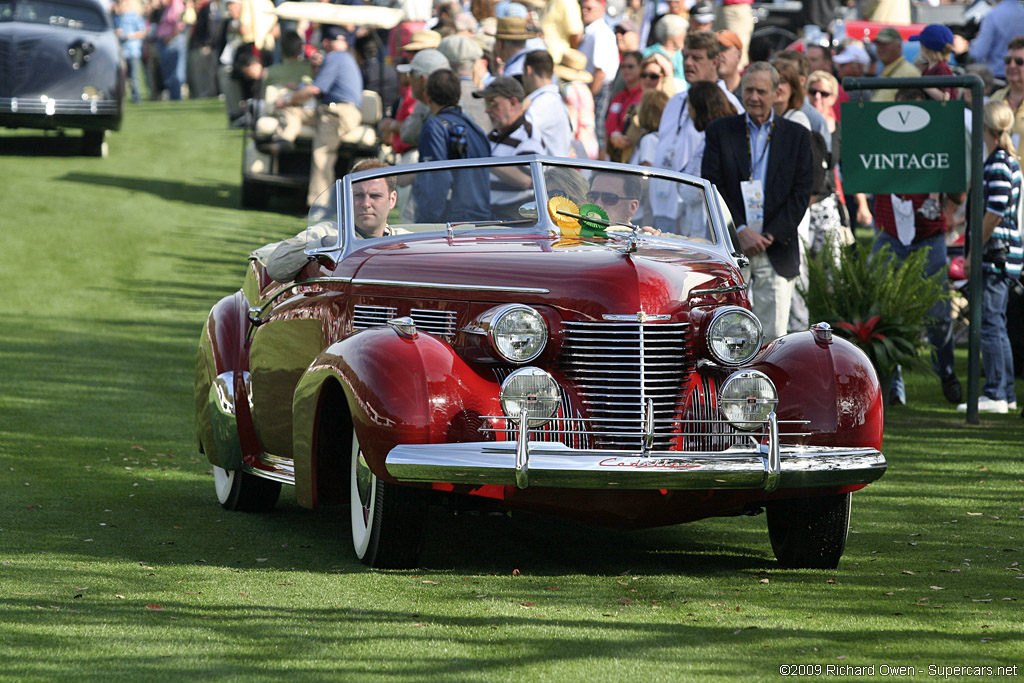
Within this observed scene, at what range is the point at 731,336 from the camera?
6.01 meters

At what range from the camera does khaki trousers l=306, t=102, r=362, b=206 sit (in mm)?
18797

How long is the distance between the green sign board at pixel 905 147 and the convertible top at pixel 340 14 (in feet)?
42.6

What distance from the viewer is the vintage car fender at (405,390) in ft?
18.6

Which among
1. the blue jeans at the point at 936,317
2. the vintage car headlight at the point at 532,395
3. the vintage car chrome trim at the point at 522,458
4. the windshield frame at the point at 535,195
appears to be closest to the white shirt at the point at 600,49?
the blue jeans at the point at 936,317

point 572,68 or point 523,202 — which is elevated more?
point 572,68

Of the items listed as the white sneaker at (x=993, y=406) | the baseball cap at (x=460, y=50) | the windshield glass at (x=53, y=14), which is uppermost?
the windshield glass at (x=53, y=14)

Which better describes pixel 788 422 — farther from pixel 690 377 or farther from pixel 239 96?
pixel 239 96

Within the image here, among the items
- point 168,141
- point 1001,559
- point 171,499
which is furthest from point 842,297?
point 168,141

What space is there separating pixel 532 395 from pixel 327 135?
45.3 ft

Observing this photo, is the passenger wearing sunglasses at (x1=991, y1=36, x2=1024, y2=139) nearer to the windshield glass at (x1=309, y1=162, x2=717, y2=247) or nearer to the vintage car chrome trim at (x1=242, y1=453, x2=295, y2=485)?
the windshield glass at (x1=309, y1=162, x2=717, y2=247)

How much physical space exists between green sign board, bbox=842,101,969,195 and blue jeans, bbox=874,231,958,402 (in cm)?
77

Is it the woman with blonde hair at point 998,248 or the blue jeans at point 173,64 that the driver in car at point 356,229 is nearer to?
the woman with blonde hair at point 998,248

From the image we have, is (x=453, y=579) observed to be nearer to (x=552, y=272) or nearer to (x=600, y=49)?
(x=552, y=272)

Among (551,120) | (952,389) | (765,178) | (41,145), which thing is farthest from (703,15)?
(41,145)
